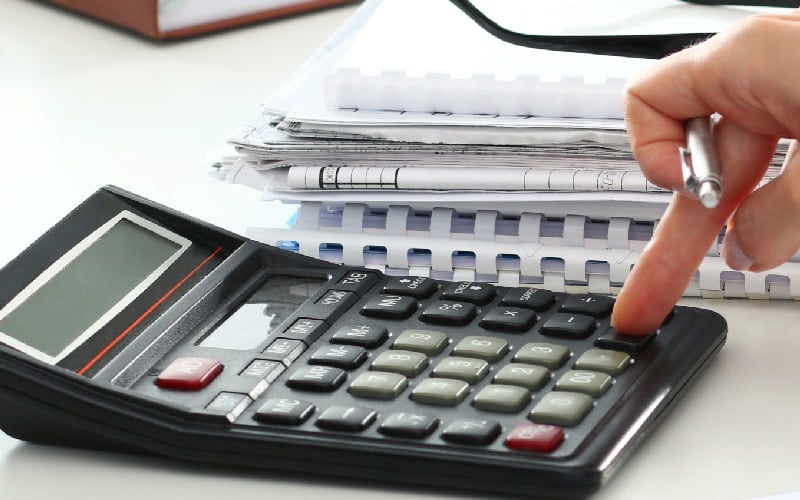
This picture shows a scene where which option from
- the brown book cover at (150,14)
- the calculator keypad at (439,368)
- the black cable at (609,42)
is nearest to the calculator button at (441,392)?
the calculator keypad at (439,368)

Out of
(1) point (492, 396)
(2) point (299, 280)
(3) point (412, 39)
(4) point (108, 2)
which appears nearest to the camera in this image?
(1) point (492, 396)

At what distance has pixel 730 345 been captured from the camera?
0.56 metres

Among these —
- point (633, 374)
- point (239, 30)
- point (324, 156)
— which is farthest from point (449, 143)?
point (239, 30)

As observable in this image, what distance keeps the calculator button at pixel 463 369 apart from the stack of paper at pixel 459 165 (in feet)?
0.40

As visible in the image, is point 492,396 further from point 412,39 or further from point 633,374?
point 412,39

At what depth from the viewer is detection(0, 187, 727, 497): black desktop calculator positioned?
1.51 feet

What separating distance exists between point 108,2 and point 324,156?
458 millimetres

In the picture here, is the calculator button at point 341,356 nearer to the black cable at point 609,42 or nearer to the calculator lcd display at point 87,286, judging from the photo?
the calculator lcd display at point 87,286

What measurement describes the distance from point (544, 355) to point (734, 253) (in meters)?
0.09

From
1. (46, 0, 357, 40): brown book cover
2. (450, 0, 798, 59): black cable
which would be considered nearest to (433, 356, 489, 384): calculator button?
(450, 0, 798, 59): black cable

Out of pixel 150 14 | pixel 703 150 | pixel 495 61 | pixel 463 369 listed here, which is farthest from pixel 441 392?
pixel 150 14

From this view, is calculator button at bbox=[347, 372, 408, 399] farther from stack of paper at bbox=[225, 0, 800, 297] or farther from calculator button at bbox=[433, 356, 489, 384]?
stack of paper at bbox=[225, 0, 800, 297]

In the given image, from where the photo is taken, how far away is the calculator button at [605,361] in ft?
1.64

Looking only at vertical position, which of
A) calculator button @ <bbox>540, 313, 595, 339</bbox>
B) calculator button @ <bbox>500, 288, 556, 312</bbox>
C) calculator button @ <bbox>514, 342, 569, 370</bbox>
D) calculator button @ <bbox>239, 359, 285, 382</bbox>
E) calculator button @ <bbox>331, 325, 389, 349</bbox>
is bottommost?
calculator button @ <bbox>239, 359, 285, 382</bbox>
